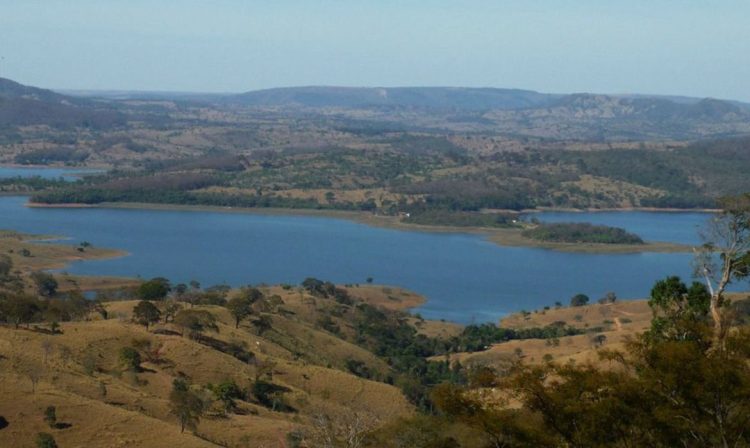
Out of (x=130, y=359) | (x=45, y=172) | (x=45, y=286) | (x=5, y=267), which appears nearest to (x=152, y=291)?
(x=45, y=286)

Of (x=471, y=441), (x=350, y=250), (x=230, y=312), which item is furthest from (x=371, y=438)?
(x=350, y=250)

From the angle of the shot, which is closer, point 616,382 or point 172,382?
point 616,382

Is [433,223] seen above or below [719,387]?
below

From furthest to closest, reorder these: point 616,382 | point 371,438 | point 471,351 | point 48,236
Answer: point 48,236 → point 471,351 → point 371,438 → point 616,382

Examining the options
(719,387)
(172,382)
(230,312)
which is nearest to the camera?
(719,387)

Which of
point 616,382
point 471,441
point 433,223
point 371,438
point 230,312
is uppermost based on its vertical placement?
point 616,382

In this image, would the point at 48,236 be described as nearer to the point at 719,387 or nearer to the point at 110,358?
the point at 110,358

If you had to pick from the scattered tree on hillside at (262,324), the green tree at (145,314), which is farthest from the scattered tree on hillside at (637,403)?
the scattered tree on hillside at (262,324)
